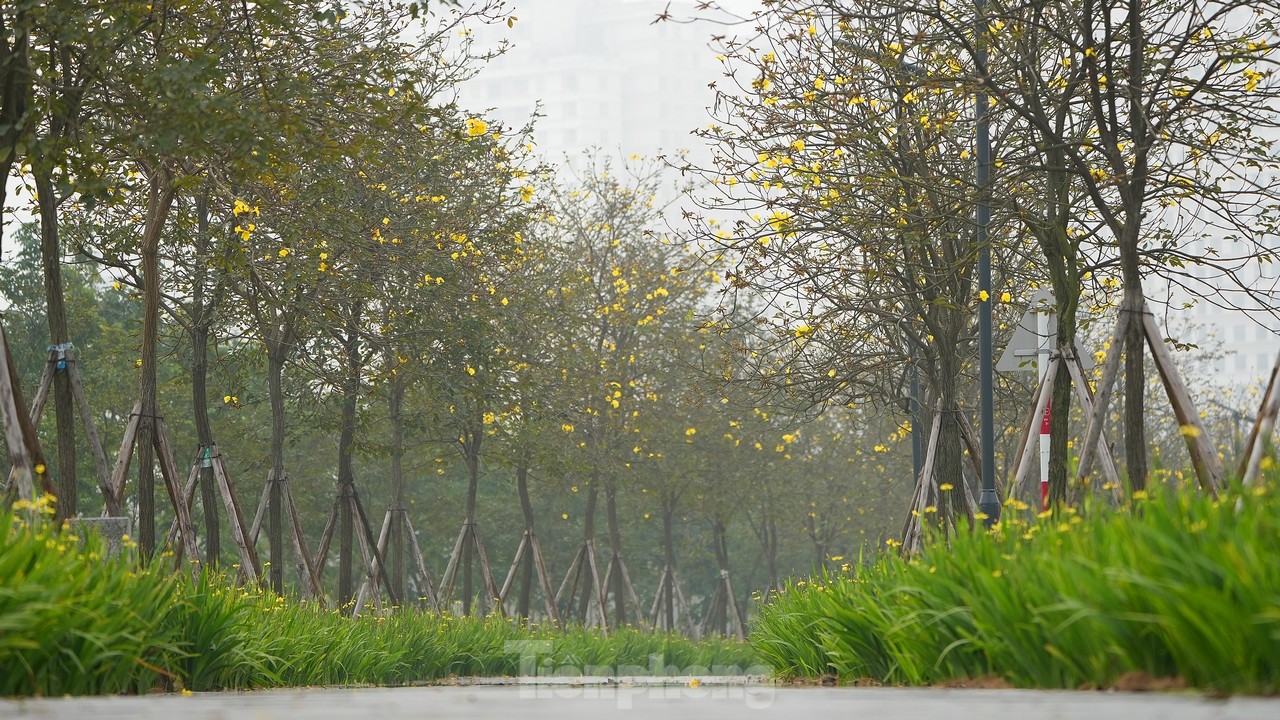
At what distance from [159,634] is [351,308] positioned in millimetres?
12734

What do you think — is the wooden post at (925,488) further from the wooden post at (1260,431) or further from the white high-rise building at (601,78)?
the white high-rise building at (601,78)

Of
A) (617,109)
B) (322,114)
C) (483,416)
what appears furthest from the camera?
(617,109)

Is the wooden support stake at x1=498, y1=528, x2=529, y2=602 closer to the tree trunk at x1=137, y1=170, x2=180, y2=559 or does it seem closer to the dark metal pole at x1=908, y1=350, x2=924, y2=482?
the dark metal pole at x1=908, y1=350, x2=924, y2=482

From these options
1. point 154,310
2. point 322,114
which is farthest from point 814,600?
point 154,310

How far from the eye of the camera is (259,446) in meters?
25.8

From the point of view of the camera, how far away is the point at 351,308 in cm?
1997

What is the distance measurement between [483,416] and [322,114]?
40.7ft

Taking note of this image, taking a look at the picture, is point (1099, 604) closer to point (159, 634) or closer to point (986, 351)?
point (159, 634)

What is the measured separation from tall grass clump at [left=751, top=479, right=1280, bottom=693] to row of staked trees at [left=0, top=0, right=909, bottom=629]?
17.7 feet

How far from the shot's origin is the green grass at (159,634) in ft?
19.5

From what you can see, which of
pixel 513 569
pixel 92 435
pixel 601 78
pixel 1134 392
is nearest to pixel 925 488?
pixel 1134 392

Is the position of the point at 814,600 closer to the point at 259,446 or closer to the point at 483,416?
the point at 483,416

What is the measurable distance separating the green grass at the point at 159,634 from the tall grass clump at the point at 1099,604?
3.82 metres

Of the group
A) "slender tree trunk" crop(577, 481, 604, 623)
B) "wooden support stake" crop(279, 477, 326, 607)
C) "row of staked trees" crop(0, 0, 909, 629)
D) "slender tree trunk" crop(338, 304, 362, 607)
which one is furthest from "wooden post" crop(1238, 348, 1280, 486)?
"slender tree trunk" crop(577, 481, 604, 623)
